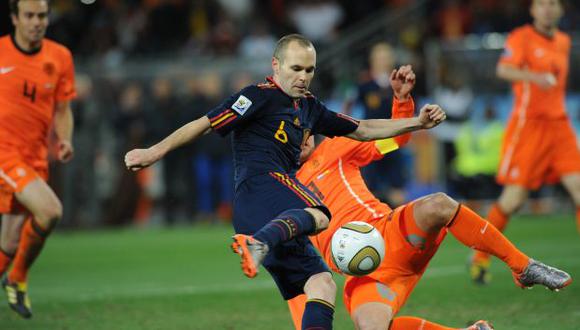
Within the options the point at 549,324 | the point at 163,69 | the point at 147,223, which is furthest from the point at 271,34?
the point at 549,324

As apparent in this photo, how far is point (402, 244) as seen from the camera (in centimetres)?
632

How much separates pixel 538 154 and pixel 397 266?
4.25 metres

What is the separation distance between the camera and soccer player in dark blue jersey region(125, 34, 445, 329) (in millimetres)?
5816

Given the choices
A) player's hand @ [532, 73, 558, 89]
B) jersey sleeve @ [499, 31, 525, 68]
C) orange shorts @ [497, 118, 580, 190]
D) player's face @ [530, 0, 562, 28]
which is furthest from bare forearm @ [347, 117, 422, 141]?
player's face @ [530, 0, 562, 28]

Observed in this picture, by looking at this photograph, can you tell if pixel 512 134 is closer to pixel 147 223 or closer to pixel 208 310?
pixel 208 310

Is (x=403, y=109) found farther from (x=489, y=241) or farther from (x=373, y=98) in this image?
(x=373, y=98)

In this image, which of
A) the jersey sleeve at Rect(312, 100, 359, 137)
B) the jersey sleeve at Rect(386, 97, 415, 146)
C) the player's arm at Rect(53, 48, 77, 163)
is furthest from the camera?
the player's arm at Rect(53, 48, 77, 163)

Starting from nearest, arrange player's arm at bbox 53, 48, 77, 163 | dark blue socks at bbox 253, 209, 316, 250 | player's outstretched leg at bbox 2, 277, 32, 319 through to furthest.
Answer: dark blue socks at bbox 253, 209, 316, 250 < player's outstretched leg at bbox 2, 277, 32, 319 < player's arm at bbox 53, 48, 77, 163

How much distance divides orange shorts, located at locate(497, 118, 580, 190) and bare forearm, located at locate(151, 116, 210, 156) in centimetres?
500

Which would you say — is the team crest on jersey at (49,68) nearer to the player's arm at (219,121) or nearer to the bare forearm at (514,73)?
the player's arm at (219,121)

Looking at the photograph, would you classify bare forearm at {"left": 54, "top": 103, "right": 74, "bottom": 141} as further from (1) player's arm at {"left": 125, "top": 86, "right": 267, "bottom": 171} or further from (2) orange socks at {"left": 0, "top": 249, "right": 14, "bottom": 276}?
(1) player's arm at {"left": 125, "top": 86, "right": 267, "bottom": 171}

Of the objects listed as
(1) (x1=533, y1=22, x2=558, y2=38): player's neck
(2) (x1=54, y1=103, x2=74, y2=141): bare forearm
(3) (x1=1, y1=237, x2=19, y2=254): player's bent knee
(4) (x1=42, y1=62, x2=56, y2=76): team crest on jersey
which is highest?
(4) (x1=42, y1=62, x2=56, y2=76): team crest on jersey

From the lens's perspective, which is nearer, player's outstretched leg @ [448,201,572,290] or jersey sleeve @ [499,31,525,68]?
player's outstretched leg @ [448,201,572,290]

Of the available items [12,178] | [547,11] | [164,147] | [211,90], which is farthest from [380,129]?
[211,90]
